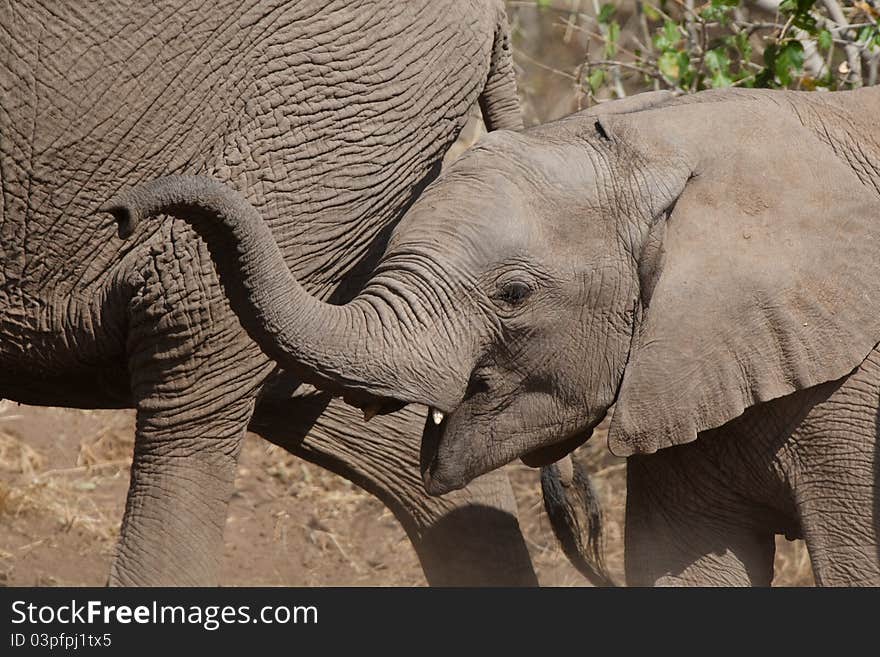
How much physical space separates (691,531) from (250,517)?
234 cm

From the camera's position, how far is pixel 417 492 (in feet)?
12.7

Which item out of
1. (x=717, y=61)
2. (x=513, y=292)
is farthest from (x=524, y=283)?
(x=717, y=61)

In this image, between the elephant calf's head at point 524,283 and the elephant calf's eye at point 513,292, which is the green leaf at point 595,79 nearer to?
the elephant calf's head at point 524,283

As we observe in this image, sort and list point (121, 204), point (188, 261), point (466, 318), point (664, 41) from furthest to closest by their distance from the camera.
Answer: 1. point (664, 41)
2. point (188, 261)
3. point (466, 318)
4. point (121, 204)

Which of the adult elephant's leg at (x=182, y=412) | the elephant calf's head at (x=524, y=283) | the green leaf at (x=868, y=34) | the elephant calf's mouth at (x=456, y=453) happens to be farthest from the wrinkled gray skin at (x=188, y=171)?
the green leaf at (x=868, y=34)

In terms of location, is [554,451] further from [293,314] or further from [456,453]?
[293,314]

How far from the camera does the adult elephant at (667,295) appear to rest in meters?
2.81

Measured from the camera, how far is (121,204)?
2.52 metres

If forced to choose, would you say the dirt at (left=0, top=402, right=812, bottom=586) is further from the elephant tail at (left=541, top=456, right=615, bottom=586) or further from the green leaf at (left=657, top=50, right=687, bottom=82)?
the green leaf at (left=657, top=50, right=687, bottom=82)

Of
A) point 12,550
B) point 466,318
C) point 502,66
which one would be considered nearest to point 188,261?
point 466,318

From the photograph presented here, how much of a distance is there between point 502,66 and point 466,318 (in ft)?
3.60

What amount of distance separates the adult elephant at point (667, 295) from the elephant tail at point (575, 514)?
84 centimetres

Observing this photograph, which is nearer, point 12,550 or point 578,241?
point 578,241

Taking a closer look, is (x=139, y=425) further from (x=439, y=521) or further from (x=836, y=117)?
(x=836, y=117)
